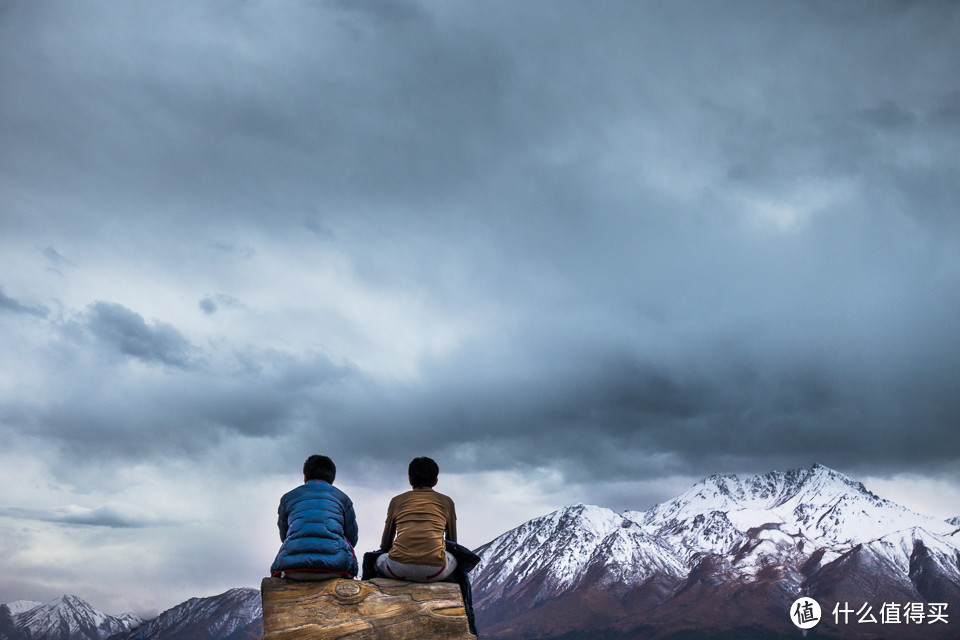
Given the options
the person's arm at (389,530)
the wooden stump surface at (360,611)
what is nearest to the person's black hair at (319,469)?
the person's arm at (389,530)

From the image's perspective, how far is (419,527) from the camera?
13531 mm

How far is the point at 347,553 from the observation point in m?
12.9

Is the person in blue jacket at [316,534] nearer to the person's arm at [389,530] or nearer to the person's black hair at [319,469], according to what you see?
the person's black hair at [319,469]

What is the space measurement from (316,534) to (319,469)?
1.94 m

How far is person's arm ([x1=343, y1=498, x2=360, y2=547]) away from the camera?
45.4 ft

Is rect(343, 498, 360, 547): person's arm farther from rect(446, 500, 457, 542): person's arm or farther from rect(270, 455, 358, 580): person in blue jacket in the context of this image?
rect(446, 500, 457, 542): person's arm

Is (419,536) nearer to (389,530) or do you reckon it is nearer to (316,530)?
(389,530)

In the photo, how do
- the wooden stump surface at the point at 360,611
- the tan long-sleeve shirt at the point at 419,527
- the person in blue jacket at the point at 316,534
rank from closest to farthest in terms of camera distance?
the wooden stump surface at the point at 360,611 < the person in blue jacket at the point at 316,534 < the tan long-sleeve shirt at the point at 419,527

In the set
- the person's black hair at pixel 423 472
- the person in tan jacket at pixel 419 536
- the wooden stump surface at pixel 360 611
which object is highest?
the person's black hair at pixel 423 472

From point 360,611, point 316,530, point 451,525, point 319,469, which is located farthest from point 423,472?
point 360,611

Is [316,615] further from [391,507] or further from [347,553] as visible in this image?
[391,507]

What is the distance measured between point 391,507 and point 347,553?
176 centimetres

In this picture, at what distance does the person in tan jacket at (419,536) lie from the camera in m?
13.4

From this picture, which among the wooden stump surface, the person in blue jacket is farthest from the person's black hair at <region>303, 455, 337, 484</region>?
the wooden stump surface
